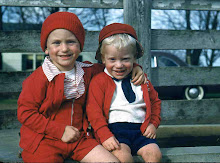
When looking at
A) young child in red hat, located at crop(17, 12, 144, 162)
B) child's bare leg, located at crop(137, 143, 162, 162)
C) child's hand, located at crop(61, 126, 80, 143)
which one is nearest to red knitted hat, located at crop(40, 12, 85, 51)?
young child in red hat, located at crop(17, 12, 144, 162)

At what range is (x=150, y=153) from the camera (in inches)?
76.5

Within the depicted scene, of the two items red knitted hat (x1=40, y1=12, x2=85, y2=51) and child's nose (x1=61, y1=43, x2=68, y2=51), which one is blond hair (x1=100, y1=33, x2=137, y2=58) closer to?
red knitted hat (x1=40, y1=12, x2=85, y2=51)

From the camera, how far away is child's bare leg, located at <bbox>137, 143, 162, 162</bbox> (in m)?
1.92

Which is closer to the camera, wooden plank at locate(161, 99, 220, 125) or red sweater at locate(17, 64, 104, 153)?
red sweater at locate(17, 64, 104, 153)

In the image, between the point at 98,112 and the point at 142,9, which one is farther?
the point at 142,9

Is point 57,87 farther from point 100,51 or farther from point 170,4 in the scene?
point 170,4

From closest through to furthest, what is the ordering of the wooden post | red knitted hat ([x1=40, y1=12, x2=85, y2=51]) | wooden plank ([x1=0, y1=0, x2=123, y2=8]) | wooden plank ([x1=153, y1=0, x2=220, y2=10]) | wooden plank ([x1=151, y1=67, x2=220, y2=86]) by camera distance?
red knitted hat ([x1=40, y1=12, x2=85, y2=51]), wooden plank ([x1=0, y1=0, x2=123, y2=8]), the wooden post, wooden plank ([x1=153, y1=0, x2=220, y2=10]), wooden plank ([x1=151, y1=67, x2=220, y2=86])

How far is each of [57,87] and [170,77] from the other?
6.16 feet

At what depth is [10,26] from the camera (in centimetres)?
1870

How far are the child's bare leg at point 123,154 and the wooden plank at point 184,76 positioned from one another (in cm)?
152

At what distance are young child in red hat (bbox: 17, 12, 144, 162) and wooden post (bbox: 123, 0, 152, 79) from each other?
1.19 meters

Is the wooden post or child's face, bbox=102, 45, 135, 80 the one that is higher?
the wooden post

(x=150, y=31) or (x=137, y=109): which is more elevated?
(x=150, y=31)

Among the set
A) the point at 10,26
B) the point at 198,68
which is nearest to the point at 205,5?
the point at 198,68
